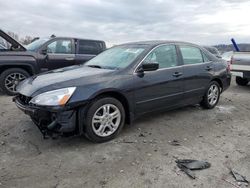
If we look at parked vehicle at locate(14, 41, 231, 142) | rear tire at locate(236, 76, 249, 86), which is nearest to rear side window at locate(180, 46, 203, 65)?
parked vehicle at locate(14, 41, 231, 142)

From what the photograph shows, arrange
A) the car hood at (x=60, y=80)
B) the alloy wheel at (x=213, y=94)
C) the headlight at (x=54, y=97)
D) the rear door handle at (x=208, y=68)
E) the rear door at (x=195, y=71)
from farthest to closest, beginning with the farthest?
the alloy wheel at (x=213, y=94)
the rear door handle at (x=208, y=68)
the rear door at (x=195, y=71)
the car hood at (x=60, y=80)
the headlight at (x=54, y=97)

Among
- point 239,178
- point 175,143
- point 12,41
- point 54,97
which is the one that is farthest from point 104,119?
point 12,41

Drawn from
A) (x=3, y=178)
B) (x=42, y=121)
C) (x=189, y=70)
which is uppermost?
(x=189, y=70)

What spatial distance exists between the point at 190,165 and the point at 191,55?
120 inches

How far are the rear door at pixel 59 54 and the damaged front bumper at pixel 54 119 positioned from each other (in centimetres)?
453

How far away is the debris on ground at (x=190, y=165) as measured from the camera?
3.90 meters

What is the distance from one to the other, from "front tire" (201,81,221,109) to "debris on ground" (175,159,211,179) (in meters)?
2.87

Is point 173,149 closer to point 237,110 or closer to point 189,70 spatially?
point 189,70

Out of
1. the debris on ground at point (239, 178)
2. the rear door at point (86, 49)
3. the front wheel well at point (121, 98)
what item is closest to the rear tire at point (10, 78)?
the rear door at point (86, 49)

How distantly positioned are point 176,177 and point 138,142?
1.21 metres

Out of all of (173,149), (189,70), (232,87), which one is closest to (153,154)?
(173,149)

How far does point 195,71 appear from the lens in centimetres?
636

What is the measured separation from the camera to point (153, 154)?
4.38 m

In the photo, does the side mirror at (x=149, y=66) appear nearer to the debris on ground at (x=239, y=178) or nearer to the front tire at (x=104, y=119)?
the front tire at (x=104, y=119)
